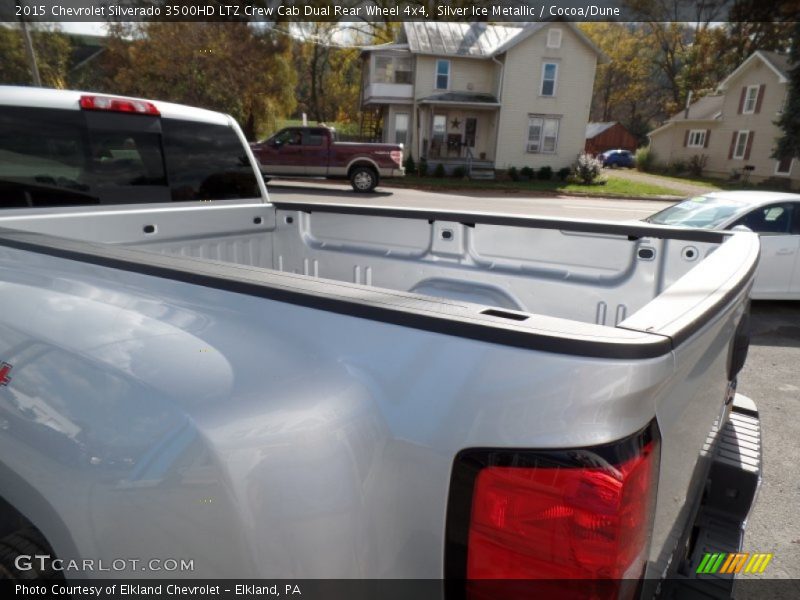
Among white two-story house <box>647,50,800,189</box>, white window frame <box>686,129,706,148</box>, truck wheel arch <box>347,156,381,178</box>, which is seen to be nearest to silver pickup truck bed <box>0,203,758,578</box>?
truck wheel arch <box>347,156,381,178</box>

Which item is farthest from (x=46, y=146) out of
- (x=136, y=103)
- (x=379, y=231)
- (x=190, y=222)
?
(x=379, y=231)

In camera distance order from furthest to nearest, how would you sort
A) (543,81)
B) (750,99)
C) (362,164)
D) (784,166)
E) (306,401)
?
(750,99) → (784,166) → (543,81) → (362,164) → (306,401)

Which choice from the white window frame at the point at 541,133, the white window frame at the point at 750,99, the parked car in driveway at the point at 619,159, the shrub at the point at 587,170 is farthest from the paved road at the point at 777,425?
the parked car in driveway at the point at 619,159

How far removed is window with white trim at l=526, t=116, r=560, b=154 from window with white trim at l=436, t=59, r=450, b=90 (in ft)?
16.0

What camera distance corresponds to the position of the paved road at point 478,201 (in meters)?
17.1

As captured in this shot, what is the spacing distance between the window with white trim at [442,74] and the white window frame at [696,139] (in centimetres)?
1983

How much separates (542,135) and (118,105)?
2801cm

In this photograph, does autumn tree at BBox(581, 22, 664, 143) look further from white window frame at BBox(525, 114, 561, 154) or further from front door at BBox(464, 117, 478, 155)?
front door at BBox(464, 117, 478, 155)

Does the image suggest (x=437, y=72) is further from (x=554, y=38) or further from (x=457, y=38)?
(x=554, y=38)

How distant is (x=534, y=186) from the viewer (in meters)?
25.8

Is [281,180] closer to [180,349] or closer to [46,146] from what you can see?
[46,146]

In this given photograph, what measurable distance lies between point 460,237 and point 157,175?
1791mm

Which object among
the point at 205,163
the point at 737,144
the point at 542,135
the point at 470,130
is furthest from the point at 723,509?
the point at 737,144

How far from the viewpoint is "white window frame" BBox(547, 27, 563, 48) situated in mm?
27438
